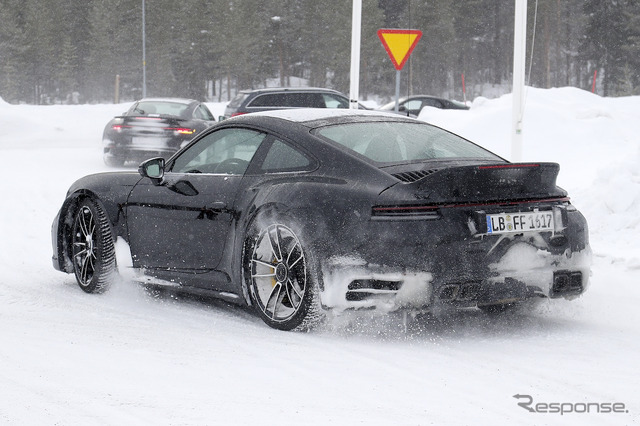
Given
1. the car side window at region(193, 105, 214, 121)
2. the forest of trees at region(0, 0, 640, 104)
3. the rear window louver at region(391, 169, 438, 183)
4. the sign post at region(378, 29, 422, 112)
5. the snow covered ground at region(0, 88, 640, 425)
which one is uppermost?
the forest of trees at region(0, 0, 640, 104)

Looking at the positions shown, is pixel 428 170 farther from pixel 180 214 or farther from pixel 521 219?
pixel 180 214

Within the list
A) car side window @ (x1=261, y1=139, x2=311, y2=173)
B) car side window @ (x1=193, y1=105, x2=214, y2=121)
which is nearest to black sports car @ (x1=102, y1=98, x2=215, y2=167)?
car side window @ (x1=193, y1=105, x2=214, y2=121)

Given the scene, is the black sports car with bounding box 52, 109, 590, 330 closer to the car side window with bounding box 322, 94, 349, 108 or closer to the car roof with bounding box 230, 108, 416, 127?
the car roof with bounding box 230, 108, 416, 127

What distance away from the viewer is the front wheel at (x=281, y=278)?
527cm

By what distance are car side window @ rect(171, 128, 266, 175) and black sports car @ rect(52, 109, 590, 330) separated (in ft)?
0.03

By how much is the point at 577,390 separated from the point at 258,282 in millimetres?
2073

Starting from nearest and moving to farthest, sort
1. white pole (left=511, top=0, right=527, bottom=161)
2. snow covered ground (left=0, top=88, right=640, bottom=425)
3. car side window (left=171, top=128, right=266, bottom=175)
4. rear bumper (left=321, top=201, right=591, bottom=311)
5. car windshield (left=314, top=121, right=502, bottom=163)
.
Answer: snow covered ground (left=0, top=88, right=640, bottom=425), rear bumper (left=321, top=201, right=591, bottom=311), car windshield (left=314, top=121, right=502, bottom=163), car side window (left=171, top=128, right=266, bottom=175), white pole (left=511, top=0, right=527, bottom=161)

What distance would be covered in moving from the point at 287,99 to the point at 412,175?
16.1m

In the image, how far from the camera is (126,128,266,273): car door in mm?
5953

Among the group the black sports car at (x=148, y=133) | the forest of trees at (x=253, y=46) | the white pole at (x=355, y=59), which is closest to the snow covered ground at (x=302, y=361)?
the white pole at (x=355, y=59)

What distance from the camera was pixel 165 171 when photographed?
6.65 metres

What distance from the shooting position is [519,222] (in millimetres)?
5242

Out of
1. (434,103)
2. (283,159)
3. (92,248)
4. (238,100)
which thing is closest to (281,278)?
(283,159)

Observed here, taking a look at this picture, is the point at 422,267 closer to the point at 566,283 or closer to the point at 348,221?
the point at 348,221
